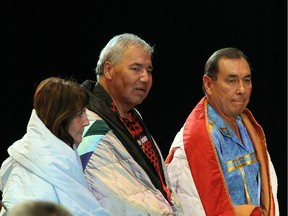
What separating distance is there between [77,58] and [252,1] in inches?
40.7

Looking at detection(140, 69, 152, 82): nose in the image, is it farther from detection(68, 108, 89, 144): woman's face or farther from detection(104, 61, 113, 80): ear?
detection(68, 108, 89, 144): woman's face

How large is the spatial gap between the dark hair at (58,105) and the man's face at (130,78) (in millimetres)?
542

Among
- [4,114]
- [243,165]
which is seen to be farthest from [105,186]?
[4,114]

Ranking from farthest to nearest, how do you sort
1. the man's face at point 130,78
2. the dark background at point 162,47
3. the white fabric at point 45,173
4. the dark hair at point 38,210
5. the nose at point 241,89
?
1. the dark background at point 162,47
2. the nose at point 241,89
3. the man's face at point 130,78
4. the white fabric at point 45,173
5. the dark hair at point 38,210

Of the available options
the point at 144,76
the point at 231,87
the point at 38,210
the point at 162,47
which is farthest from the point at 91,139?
the point at 162,47

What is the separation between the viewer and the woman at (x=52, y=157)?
2293 millimetres

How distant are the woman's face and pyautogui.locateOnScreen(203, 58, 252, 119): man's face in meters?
0.97

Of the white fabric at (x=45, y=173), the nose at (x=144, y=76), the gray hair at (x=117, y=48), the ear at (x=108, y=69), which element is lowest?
the white fabric at (x=45, y=173)

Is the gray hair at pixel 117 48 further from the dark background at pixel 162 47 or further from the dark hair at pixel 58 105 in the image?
the dark background at pixel 162 47

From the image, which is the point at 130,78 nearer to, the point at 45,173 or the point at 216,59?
the point at 216,59

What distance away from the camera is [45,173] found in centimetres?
231

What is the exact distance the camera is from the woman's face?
7.98ft

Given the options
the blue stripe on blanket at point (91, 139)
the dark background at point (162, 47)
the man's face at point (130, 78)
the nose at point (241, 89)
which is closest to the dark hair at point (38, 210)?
the blue stripe on blanket at point (91, 139)

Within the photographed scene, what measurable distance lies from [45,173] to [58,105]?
0.22 metres
